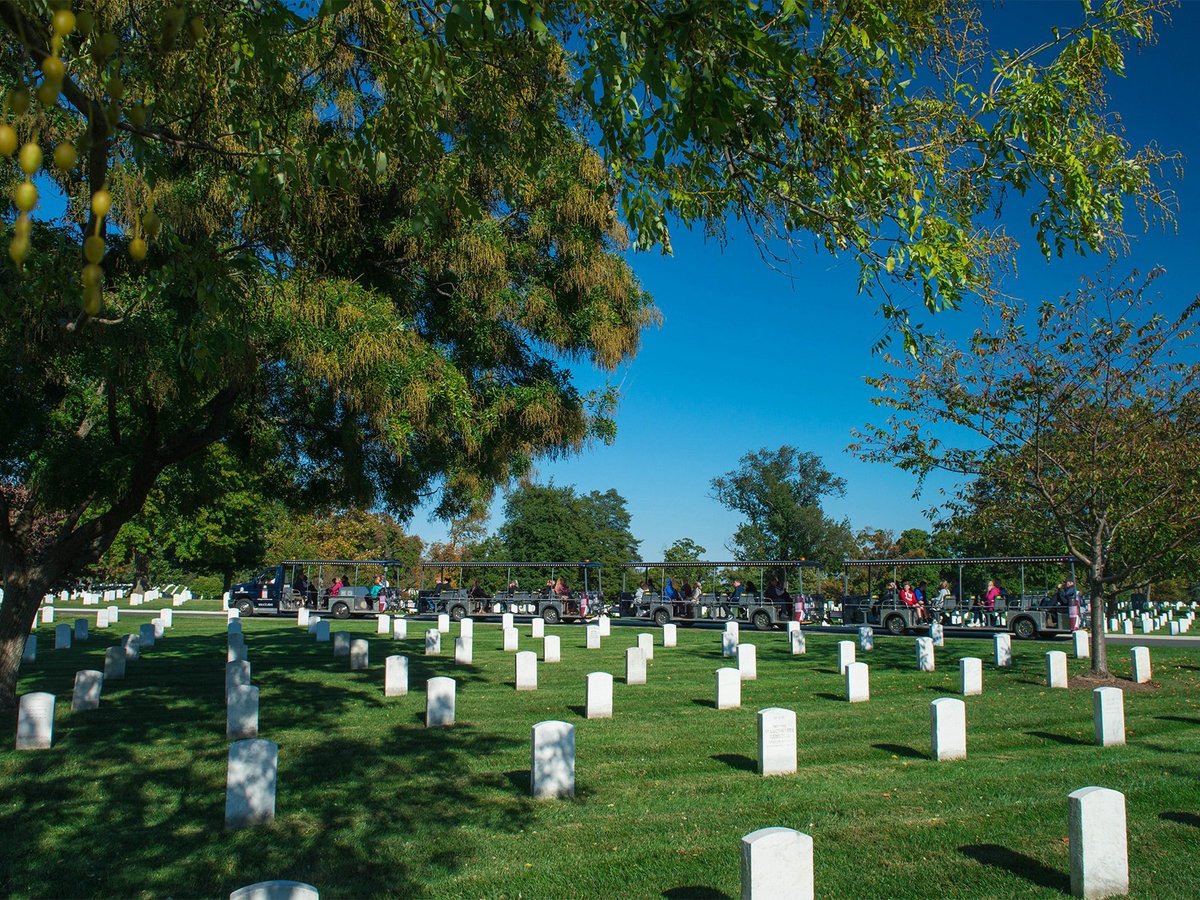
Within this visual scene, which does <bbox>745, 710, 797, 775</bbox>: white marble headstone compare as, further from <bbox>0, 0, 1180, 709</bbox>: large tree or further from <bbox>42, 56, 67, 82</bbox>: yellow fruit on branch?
<bbox>42, 56, 67, 82</bbox>: yellow fruit on branch

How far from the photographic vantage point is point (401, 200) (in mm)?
11398

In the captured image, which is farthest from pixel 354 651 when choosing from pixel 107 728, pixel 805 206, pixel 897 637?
pixel 897 637

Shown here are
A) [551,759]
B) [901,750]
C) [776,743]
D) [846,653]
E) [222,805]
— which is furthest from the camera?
[846,653]

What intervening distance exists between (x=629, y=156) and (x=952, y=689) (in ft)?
38.2

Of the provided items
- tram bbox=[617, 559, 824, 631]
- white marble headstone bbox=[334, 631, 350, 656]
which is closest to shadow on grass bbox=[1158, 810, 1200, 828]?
white marble headstone bbox=[334, 631, 350, 656]

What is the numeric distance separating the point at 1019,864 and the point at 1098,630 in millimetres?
11356

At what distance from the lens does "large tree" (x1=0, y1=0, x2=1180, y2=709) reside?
5562 millimetres

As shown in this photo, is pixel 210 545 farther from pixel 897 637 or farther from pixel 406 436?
pixel 406 436

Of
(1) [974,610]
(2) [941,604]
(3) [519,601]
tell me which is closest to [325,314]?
(1) [974,610]

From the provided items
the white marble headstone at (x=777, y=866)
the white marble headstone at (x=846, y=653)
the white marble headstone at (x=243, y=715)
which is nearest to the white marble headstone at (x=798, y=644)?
the white marble headstone at (x=846, y=653)

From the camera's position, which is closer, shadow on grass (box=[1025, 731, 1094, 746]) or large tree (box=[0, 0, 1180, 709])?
large tree (box=[0, 0, 1180, 709])

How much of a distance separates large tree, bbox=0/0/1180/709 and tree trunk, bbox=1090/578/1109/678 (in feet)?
30.8

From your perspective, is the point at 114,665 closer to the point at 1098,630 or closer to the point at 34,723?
the point at 34,723

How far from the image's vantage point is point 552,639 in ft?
A: 64.0
